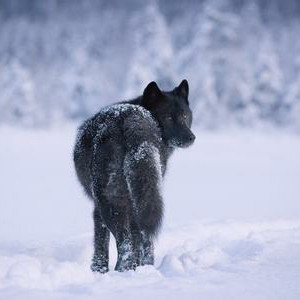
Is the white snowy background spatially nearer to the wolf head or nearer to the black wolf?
the black wolf

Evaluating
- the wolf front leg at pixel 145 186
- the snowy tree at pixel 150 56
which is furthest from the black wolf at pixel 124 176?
the snowy tree at pixel 150 56

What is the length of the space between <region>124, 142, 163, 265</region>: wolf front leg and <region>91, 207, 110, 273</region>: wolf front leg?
77cm

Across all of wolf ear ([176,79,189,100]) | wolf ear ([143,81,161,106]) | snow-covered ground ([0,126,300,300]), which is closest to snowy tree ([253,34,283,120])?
snow-covered ground ([0,126,300,300])

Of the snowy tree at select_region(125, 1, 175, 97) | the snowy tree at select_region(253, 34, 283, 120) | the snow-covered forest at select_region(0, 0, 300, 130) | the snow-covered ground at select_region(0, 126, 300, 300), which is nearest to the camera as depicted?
the snow-covered ground at select_region(0, 126, 300, 300)

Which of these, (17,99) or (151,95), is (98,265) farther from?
(17,99)

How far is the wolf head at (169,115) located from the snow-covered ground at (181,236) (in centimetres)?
113

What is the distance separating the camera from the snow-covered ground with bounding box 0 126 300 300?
9.53 feet

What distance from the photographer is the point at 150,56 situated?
4816 cm

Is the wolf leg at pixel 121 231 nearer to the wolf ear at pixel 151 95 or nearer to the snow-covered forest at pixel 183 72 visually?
the wolf ear at pixel 151 95

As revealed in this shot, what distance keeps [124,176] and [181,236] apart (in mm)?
2566

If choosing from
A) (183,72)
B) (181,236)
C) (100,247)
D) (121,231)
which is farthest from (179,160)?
(183,72)

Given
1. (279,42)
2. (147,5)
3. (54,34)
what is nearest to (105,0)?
(54,34)

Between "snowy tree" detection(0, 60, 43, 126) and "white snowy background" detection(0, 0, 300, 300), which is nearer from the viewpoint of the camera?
"white snowy background" detection(0, 0, 300, 300)

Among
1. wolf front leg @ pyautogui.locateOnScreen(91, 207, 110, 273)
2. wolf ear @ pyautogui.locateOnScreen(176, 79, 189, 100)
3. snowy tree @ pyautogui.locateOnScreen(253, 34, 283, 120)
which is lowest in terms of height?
wolf front leg @ pyautogui.locateOnScreen(91, 207, 110, 273)
